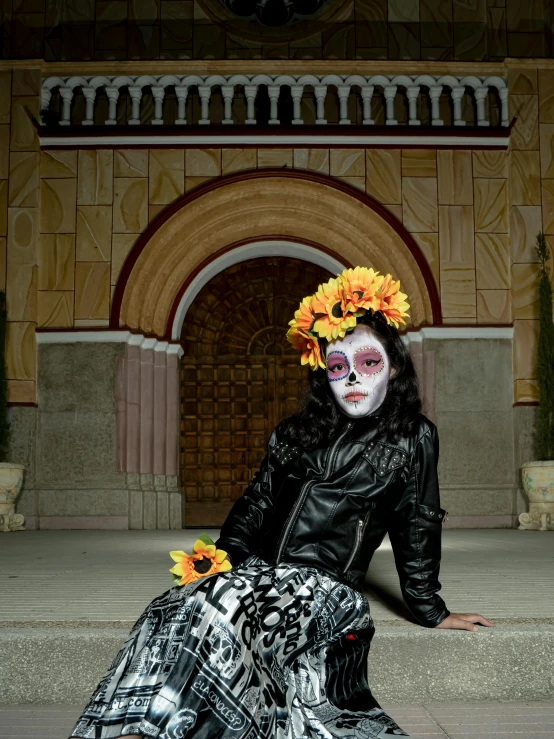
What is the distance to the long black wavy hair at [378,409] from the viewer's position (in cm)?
277

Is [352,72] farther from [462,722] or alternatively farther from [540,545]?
[462,722]

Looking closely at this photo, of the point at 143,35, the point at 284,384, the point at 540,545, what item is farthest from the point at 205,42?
the point at 540,545

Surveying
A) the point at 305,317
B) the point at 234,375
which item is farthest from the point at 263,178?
the point at 305,317

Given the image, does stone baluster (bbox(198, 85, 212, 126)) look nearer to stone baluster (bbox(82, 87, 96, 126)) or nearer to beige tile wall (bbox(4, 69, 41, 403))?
stone baluster (bbox(82, 87, 96, 126))

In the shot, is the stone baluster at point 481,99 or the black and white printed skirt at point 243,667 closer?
the black and white printed skirt at point 243,667

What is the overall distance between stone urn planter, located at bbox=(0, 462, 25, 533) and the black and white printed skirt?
7145 mm

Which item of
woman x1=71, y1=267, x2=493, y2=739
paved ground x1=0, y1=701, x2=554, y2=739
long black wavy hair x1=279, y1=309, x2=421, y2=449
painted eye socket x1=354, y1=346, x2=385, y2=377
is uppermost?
painted eye socket x1=354, y1=346, x2=385, y2=377

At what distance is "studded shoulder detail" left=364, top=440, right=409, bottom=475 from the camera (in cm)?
264

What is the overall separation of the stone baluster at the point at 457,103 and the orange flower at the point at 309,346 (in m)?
7.57

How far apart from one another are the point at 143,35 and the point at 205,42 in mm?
744

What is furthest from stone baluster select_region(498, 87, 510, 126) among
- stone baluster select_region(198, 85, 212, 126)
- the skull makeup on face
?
the skull makeup on face

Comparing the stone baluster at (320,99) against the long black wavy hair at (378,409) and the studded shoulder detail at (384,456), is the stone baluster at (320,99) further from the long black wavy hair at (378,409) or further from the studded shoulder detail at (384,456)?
the studded shoulder detail at (384,456)

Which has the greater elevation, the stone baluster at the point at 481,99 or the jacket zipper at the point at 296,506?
the stone baluster at the point at 481,99

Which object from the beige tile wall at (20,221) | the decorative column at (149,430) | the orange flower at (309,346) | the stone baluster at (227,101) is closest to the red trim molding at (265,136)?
the stone baluster at (227,101)
